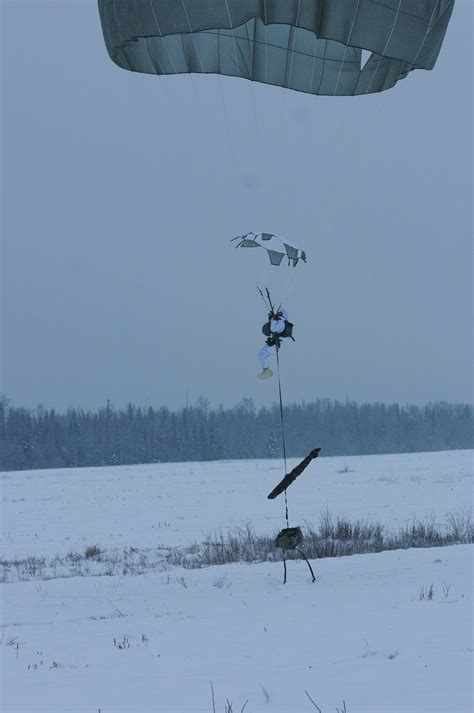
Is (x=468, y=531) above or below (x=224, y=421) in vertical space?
below

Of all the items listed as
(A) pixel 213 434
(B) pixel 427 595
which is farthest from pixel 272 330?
(A) pixel 213 434

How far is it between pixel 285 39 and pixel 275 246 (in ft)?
11.6

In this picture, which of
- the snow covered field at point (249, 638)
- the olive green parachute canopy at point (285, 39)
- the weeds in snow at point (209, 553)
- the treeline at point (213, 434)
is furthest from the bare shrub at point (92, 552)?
the treeline at point (213, 434)

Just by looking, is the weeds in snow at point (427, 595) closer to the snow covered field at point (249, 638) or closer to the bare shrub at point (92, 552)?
the snow covered field at point (249, 638)

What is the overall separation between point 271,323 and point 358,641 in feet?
15.8

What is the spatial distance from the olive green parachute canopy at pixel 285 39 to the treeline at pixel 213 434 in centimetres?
Answer: 8781

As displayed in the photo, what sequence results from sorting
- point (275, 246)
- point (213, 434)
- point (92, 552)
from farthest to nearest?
point (213, 434)
point (92, 552)
point (275, 246)

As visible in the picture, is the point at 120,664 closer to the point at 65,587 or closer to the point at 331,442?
the point at 65,587

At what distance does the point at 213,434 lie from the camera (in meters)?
109

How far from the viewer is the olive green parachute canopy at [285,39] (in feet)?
31.0

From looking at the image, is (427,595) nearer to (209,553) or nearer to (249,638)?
(249,638)

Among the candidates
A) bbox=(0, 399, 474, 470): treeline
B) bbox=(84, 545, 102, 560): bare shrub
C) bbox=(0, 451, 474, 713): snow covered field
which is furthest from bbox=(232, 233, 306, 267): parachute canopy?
bbox=(0, 399, 474, 470): treeline

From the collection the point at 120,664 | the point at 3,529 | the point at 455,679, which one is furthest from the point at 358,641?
the point at 3,529

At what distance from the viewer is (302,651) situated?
7.17m
